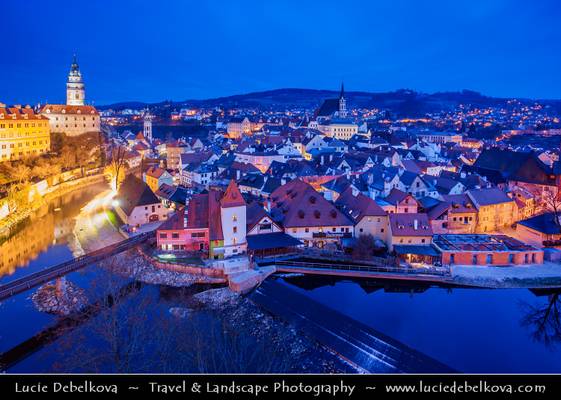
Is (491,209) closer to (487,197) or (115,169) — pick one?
(487,197)

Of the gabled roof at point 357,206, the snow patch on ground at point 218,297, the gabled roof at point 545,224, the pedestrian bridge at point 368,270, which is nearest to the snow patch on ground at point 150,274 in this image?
the snow patch on ground at point 218,297

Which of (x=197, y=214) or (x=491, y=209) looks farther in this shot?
(x=491, y=209)

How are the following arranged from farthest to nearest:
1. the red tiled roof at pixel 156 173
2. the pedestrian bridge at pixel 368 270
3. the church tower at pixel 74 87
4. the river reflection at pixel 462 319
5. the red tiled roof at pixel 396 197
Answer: the church tower at pixel 74 87, the red tiled roof at pixel 156 173, the red tiled roof at pixel 396 197, the pedestrian bridge at pixel 368 270, the river reflection at pixel 462 319

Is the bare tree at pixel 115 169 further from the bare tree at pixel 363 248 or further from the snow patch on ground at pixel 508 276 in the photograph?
the snow patch on ground at pixel 508 276

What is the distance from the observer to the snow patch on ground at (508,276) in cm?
2141

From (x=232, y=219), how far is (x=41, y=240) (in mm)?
13469

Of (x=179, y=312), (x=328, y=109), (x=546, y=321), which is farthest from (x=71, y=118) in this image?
(x=328, y=109)

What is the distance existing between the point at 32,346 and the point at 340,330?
10.9m

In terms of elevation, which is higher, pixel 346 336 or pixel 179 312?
pixel 179 312

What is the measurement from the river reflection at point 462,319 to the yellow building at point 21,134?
36844 mm

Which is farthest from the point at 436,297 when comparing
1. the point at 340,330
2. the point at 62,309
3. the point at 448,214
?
the point at 62,309

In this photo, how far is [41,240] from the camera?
2777 centimetres

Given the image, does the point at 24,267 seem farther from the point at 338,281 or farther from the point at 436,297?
the point at 436,297

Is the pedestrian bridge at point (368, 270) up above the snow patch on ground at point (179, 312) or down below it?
above
